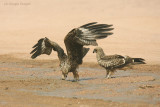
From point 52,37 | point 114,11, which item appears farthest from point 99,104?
point 114,11

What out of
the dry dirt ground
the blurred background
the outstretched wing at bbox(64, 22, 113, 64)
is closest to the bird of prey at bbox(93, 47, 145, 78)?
the dry dirt ground

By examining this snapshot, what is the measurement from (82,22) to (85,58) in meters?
21.9

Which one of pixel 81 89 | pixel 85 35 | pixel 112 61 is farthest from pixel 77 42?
pixel 112 61

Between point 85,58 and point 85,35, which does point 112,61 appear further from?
Result: point 85,58

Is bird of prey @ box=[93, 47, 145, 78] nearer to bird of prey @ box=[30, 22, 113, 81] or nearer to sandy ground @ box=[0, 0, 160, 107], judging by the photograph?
sandy ground @ box=[0, 0, 160, 107]

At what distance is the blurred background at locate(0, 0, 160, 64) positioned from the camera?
94.7 feet

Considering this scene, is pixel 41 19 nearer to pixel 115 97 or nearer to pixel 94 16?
pixel 94 16

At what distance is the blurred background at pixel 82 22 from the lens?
2886 cm

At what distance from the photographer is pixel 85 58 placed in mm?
22938

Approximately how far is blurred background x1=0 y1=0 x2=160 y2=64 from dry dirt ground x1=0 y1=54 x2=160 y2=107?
487 centimetres

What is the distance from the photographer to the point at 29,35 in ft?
122

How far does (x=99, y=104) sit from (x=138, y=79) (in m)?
5.08

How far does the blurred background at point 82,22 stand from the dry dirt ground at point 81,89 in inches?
192

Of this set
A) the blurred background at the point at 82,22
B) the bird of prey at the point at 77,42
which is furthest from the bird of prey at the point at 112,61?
the blurred background at the point at 82,22
